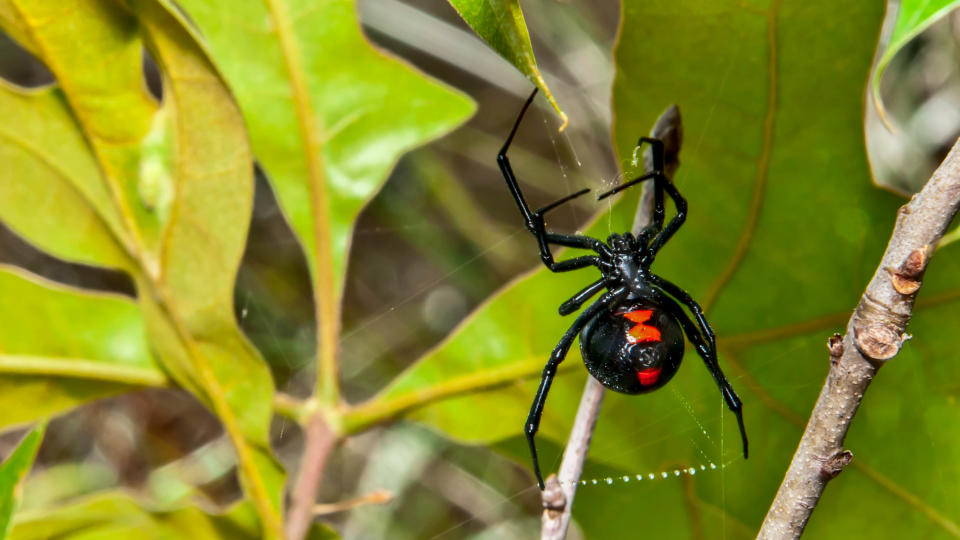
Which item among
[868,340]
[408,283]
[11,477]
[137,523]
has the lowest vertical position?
[408,283]

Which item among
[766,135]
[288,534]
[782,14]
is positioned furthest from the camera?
[288,534]

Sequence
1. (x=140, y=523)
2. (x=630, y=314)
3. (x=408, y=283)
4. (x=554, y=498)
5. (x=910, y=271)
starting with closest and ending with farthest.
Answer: (x=910, y=271) < (x=554, y=498) < (x=630, y=314) < (x=140, y=523) < (x=408, y=283)

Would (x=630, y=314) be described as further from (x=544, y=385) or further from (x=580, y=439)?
(x=580, y=439)

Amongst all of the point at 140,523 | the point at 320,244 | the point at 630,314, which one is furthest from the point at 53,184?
the point at 630,314

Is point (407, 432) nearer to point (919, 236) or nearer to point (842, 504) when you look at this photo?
point (842, 504)

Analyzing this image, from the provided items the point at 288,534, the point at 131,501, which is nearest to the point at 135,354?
the point at 131,501

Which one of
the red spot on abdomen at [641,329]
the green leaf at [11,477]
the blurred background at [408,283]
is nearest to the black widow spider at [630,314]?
the red spot on abdomen at [641,329]

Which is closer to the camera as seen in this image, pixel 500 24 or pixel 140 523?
pixel 500 24
